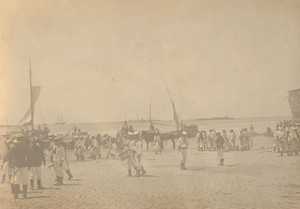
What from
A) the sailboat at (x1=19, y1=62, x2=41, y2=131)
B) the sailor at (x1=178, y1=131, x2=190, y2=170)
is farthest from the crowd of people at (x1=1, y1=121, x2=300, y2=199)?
the sailboat at (x1=19, y1=62, x2=41, y2=131)

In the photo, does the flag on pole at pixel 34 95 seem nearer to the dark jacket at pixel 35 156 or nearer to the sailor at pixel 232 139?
the dark jacket at pixel 35 156

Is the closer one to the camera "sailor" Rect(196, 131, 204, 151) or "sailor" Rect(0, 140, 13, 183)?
"sailor" Rect(0, 140, 13, 183)

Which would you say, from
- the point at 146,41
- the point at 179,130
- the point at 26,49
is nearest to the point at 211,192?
the point at 179,130

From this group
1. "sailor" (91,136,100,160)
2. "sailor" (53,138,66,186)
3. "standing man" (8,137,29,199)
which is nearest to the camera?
"standing man" (8,137,29,199)

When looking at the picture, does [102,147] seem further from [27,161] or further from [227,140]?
[227,140]

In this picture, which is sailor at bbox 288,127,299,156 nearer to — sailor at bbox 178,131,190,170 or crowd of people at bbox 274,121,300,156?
crowd of people at bbox 274,121,300,156

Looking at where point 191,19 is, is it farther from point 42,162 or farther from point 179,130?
point 42,162
